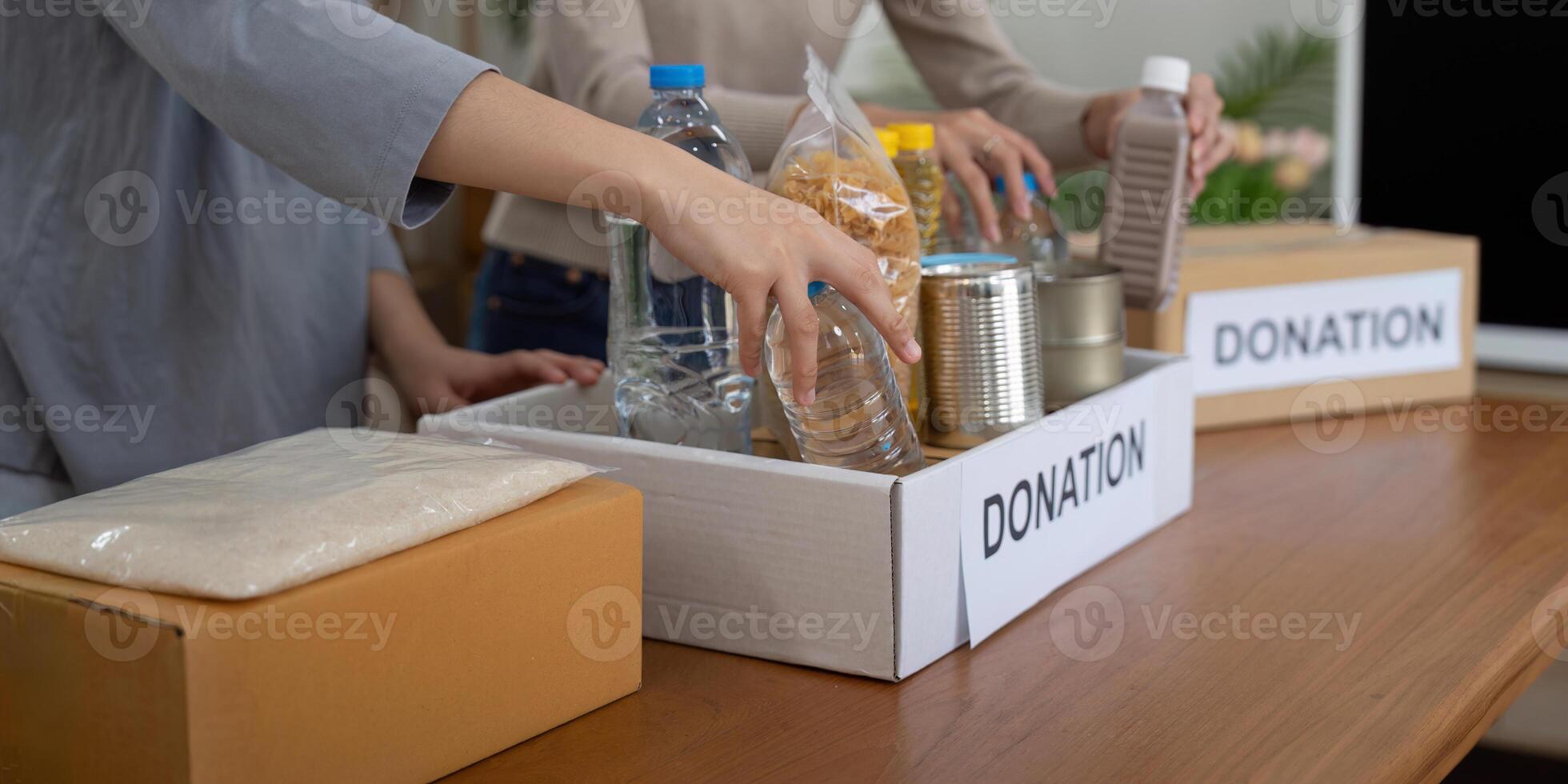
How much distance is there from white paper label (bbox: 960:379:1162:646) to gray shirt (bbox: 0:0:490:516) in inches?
15.6

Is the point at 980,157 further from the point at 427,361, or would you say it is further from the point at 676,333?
the point at 427,361

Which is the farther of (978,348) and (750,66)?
(750,66)

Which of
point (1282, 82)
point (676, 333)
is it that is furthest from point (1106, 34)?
point (676, 333)

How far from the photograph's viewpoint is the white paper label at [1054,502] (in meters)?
0.86

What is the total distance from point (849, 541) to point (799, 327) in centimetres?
13

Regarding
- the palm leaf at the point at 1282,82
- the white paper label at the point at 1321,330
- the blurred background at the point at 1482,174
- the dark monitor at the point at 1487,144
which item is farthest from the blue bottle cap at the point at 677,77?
the palm leaf at the point at 1282,82

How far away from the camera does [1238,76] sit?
138 inches

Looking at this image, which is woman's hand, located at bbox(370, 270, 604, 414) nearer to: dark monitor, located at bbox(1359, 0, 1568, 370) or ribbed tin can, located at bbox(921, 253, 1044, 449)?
ribbed tin can, located at bbox(921, 253, 1044, 449)

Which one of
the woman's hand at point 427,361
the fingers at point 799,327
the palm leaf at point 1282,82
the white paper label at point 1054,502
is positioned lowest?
the white paper label at point 1054,502

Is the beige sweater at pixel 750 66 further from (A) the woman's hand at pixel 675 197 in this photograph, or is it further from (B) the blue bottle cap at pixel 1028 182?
(A) the woman's hand at pixel 675 197

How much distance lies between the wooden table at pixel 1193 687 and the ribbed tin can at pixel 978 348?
0.14 m

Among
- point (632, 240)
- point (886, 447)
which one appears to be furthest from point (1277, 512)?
point (632, 240)

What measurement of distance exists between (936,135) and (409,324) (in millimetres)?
545

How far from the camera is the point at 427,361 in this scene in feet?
4.29
